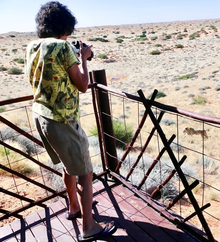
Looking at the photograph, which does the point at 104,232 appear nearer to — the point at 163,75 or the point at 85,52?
the point at 85,52

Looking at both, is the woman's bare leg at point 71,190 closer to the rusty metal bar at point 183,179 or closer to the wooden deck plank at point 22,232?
the wooden deck plank at point 22,232

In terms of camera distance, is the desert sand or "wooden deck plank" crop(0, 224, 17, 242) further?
the desert sand

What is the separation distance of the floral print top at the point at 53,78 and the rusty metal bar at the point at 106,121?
3.46 ft

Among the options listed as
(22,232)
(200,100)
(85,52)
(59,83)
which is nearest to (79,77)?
(59,83)

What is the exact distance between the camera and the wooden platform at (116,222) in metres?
2.30

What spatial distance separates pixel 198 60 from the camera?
24.5m

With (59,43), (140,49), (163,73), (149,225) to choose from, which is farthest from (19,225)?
(140,49)

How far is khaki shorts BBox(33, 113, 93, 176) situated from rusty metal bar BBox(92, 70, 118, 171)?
108 centimetres

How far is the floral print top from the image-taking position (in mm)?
1651

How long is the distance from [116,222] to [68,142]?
1.12 metres

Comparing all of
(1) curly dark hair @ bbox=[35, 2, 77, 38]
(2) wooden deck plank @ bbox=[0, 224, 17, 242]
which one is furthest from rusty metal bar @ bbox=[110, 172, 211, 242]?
(1) curly dark hair @ bbox=[35, 2, 77, 38]

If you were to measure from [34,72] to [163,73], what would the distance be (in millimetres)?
20833

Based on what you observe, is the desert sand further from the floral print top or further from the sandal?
the floral print top

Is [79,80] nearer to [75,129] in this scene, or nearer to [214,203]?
[75,129]
